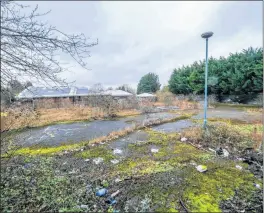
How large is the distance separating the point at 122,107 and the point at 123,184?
1220cm

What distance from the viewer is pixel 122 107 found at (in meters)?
15.2

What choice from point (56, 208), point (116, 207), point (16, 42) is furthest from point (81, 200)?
point (16, 42)

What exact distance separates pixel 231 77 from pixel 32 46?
63.9 ft

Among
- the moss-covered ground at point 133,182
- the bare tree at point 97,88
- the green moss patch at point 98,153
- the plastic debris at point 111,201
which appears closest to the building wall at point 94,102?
the bare tree at point 97,88

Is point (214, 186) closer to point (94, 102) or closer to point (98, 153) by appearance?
point (98, 153)

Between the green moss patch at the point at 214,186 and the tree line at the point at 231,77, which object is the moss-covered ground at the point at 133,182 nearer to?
the green moss patch at the point at 214,186

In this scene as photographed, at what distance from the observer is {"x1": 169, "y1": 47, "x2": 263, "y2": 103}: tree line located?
16953mm

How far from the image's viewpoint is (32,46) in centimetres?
220

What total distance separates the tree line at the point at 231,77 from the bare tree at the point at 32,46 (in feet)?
57.9

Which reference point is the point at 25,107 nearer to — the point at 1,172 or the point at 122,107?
the point at 1,172

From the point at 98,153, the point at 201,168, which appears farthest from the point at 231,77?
the point at 98,153

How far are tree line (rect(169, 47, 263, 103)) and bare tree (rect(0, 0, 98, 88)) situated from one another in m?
17.7

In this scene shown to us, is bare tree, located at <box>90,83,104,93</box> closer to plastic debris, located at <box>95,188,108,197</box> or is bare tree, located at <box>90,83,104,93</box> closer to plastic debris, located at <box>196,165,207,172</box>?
plastic debris, located at <box>196,165,207,172</box>

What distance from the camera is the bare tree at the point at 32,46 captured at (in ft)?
6.62
